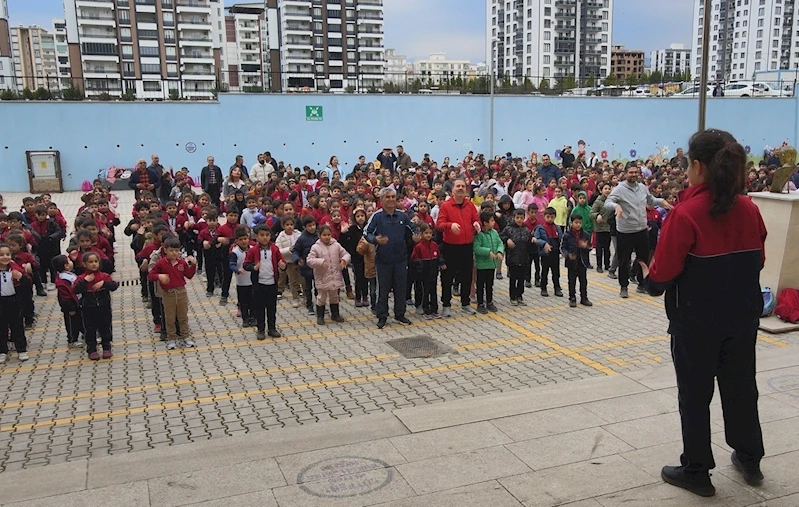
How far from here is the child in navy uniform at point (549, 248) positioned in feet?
35.0

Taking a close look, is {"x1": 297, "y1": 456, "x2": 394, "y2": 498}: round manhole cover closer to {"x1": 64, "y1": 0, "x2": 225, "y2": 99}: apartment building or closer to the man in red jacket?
the man in red jacket

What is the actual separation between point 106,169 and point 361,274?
67.7 feet

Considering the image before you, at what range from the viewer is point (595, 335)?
8.69 metres

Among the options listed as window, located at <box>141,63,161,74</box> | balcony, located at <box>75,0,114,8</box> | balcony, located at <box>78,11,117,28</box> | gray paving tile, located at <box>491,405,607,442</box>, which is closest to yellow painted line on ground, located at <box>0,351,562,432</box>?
gray paving tile, located at <box>491,405,607,442</box>

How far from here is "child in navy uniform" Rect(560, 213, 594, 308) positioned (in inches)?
401

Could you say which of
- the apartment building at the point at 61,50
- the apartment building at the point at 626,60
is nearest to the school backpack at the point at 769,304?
the apartment building at the point at 61,50

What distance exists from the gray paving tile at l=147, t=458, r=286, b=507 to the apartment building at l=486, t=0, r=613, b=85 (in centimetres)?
11334

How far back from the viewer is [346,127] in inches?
1187

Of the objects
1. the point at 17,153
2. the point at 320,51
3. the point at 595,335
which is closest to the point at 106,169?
the point at 17,153

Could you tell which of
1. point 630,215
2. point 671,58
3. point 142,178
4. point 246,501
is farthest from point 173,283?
point 671,58

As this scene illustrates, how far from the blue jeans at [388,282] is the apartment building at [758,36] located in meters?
123

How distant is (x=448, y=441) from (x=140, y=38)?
9213 cm

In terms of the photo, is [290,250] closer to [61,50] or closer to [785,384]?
[785,384]

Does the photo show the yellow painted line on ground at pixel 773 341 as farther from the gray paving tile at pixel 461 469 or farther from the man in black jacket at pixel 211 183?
the man in black jacket at pixel 211 183
